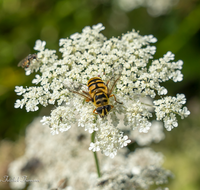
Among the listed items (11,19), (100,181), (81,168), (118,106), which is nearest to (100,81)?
(118,106)

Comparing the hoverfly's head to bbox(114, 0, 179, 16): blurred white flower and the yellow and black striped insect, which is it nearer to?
the yellow and black striped insect

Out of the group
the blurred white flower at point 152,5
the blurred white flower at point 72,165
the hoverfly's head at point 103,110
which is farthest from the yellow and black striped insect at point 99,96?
the blurred white flower at point 152,5

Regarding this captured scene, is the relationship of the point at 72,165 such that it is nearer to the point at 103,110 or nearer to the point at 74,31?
the point at 103,110

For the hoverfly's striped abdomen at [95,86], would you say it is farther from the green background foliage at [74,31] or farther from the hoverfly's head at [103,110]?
the green background foliage at [74,31]

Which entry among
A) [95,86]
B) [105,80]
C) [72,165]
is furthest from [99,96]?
[72,165]

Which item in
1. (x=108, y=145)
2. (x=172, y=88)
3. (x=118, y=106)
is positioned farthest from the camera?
(x=172, y=88)

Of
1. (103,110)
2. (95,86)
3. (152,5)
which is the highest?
(152,5)

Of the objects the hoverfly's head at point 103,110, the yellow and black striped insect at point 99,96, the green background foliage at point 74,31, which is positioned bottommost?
the hoverfly's head at point 103,110

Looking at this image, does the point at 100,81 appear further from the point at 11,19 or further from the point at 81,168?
the point at 11,19
